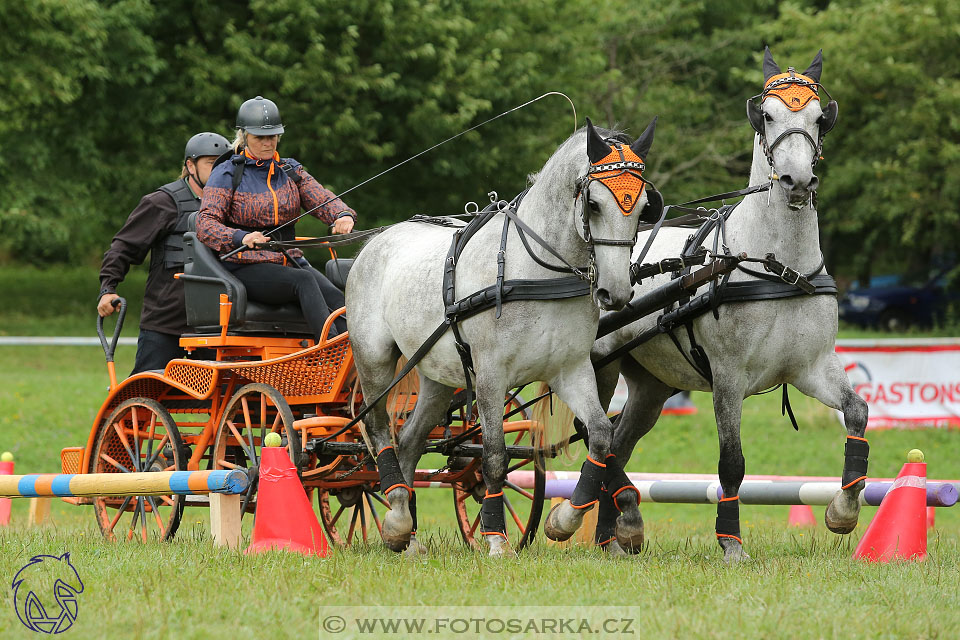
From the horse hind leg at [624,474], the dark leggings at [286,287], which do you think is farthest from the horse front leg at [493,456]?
the dark leggings at [286,287]

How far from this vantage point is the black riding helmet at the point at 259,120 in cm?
734

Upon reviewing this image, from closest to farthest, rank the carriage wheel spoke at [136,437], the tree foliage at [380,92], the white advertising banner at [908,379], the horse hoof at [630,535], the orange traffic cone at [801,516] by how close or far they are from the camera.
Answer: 1. the horse hoof at [630,535]
2. the carriage wheel spoke at [136,437]
3. the orange traffic cone at [801,516]
4. the white advertising banner at [908,379]
5. the tree foliage at [380,92]

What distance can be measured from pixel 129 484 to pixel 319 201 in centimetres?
229

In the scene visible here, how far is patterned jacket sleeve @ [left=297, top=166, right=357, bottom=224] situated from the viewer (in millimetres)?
7730

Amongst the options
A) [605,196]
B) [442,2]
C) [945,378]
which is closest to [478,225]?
[605,196]

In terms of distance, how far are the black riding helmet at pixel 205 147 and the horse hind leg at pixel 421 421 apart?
250 centimetres

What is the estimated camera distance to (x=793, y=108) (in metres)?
5.84

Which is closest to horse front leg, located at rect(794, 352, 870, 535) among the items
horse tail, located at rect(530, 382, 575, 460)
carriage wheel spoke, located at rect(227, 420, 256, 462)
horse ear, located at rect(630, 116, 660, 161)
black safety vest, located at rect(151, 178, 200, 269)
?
horse tail, located at rect(530, 382, 575, 460)

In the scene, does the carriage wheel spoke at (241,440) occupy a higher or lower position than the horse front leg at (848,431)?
lower

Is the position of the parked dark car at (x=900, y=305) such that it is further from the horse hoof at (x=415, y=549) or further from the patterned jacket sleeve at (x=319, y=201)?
the horse hoof at (x=415, y=549)

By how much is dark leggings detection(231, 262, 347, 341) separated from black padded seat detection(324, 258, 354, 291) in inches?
21.1

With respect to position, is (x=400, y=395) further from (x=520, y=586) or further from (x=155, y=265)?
(x=520, y=586)

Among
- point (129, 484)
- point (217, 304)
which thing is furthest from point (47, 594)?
point (217, 304)

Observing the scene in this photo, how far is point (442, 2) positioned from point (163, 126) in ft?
15.9
